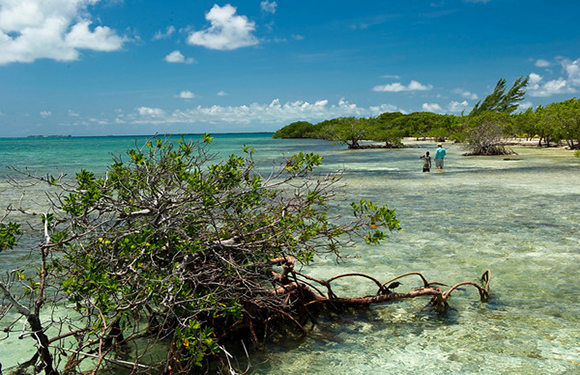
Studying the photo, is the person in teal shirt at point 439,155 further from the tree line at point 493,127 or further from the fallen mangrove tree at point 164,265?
the fallen mangrove tree at point 164,265

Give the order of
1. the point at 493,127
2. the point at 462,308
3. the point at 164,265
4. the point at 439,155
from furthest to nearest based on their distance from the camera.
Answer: the point at 493,127 → the point at 439,155 → the point at 462,308 → the point at 164,265

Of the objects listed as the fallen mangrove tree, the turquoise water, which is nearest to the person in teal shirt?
the turquoise water

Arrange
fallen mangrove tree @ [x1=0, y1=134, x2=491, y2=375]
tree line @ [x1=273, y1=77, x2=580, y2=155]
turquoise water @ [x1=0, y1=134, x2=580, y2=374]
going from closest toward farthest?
1. fallen mangrove tree @ [x1=0, y1=134, x2=491, y2=375]
2. turquoise water @ [x1=0, y1=134, x2=580, y2=374]
3. tree line @ [x1=273, y1=77, x2=580, y2=155]

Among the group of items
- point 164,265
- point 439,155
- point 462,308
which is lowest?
point 462,308

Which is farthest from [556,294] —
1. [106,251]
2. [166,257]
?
[106,251]

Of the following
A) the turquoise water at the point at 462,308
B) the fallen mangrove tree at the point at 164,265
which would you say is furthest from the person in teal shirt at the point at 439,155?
the fallen mangrove tree at the point at 164,265

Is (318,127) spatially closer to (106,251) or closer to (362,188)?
(362,188)

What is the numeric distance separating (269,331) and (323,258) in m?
3.99

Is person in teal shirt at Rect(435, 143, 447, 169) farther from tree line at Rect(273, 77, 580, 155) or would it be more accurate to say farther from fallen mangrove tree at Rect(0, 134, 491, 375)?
fallen mangrove tree at Rect(0, 134, 491, 375)

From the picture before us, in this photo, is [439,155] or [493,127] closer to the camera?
[439,155]

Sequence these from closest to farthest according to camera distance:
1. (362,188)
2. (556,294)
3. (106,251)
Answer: (106,251)
(556,294)
(362,188)

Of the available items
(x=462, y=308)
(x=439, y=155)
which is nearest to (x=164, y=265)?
(x=462, y=308)

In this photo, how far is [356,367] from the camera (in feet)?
17.5

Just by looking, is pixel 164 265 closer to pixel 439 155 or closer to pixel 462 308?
pixel 462 308
